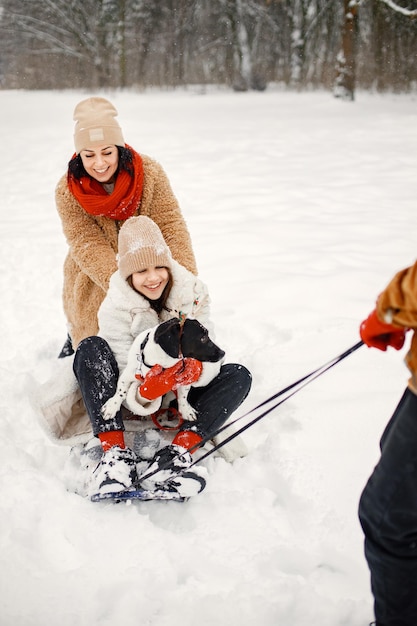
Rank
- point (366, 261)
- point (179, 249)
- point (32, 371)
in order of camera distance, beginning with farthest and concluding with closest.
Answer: point (366, 261) → point (32, 371) → point (179, 249)

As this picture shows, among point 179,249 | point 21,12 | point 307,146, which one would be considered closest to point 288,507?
point 179,249

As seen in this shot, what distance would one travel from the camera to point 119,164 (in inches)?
96.4

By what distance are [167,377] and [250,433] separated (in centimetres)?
64

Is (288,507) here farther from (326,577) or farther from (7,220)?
(7,220)

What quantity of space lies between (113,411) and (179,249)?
0.92m

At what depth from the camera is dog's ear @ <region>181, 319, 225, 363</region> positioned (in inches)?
71.6

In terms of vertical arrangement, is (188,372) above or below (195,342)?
below

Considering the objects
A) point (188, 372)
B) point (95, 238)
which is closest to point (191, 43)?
point (95, 238)

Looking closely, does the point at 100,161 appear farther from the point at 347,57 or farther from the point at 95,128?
the point at 347,57

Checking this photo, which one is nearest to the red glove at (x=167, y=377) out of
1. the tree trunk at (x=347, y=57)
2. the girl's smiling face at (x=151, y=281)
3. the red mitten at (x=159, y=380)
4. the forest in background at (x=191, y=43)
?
the red mitten at (x=159, y=380)

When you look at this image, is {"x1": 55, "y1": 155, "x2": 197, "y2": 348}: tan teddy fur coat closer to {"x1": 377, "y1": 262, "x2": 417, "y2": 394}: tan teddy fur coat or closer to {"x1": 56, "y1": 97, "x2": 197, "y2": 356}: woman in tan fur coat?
{"x1": 56, "y1": 97, "x2": 197, "y2": 356}: woman in tan fur coat

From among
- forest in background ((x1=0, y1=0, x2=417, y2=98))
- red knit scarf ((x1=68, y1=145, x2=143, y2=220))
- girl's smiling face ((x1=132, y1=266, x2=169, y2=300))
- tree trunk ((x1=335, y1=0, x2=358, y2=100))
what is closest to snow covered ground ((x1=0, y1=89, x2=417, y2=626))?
girl's smiling face ((x1=132, y1=266, x2=169, y2=300))

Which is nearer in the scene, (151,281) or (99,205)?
(151,281)

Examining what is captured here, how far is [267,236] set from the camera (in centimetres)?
475
